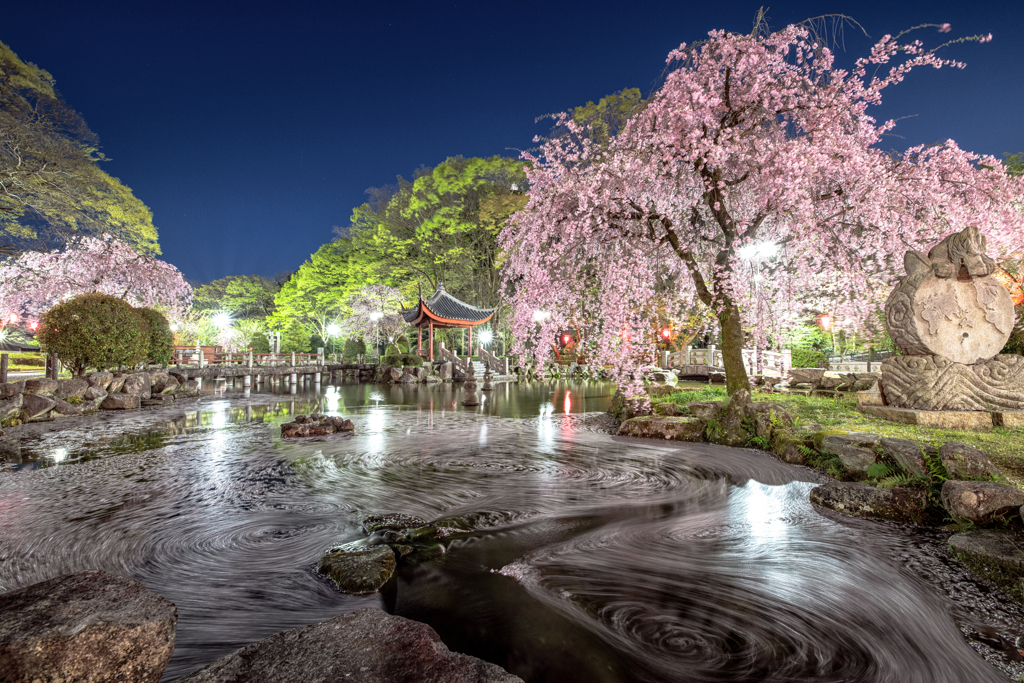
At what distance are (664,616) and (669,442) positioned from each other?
5.99 metres

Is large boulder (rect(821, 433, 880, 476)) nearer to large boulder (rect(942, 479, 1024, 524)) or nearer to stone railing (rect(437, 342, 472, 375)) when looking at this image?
large boulder (rect(942, 479, 1024, 524))

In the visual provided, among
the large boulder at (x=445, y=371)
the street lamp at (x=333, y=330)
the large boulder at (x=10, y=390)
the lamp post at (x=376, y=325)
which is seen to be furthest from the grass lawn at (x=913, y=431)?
the street lamp at (x=333, y=330)

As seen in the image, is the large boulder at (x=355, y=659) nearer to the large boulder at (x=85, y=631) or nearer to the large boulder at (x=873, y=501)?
the large boulder at (x=85, y=631)

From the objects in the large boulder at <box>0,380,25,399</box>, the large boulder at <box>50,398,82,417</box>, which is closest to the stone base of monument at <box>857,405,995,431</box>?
the large boulder at <box>50,398,82,417</box>

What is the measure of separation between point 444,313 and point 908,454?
24.5m

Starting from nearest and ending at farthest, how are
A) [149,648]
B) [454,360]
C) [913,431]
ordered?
[149,648]
[913,431]
[454,360]

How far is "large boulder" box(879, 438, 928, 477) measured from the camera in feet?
16.6

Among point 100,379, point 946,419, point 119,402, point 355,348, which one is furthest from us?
point 355,348

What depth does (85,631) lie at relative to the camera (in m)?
2.16

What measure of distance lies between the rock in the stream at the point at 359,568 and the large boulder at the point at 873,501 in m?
4.79

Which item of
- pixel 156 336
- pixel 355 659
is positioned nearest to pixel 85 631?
pixel 355 659

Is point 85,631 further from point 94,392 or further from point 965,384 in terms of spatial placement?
point 94,392

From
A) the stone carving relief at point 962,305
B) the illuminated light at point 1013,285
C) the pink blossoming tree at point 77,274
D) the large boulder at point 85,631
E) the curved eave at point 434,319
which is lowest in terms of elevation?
the large boulder at point 85,631

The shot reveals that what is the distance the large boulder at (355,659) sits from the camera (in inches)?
88.2
